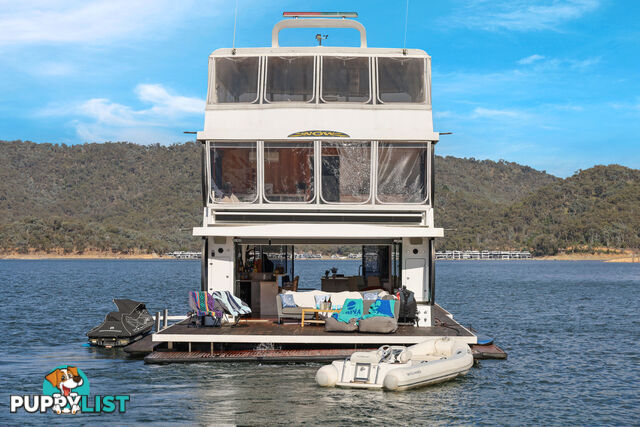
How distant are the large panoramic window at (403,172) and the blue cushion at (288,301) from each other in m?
3.12

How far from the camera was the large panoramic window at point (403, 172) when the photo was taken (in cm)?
1766

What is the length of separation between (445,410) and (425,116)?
720cm

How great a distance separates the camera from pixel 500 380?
54.2 ft

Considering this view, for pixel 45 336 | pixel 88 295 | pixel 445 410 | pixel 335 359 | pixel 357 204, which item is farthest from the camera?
pixel 88 295

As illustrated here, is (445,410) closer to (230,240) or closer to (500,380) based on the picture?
(500,380)

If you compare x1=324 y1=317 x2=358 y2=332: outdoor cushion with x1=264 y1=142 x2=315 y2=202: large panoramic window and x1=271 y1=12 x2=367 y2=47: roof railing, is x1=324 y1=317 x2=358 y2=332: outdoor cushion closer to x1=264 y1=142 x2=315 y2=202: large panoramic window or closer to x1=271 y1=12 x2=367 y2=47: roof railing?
x1=264 y1=142 x2=315 y2=202: large panoramic window

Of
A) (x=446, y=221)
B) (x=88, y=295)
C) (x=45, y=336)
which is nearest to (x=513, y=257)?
(x=446, y=221)

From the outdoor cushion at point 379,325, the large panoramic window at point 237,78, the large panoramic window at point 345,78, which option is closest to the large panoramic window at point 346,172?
the large panoramic window at point 345,78

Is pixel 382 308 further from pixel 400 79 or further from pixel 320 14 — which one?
pixel 320 14

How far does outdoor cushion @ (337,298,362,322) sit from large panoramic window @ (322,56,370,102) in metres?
4.81

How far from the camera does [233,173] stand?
1789 centimetres

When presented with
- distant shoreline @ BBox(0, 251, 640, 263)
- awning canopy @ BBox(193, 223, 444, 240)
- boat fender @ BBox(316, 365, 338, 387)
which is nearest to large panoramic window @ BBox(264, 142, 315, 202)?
awning canopy @ BBox(193, 223, 444, 240)

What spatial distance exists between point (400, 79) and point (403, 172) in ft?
7.47

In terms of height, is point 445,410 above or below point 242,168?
below
